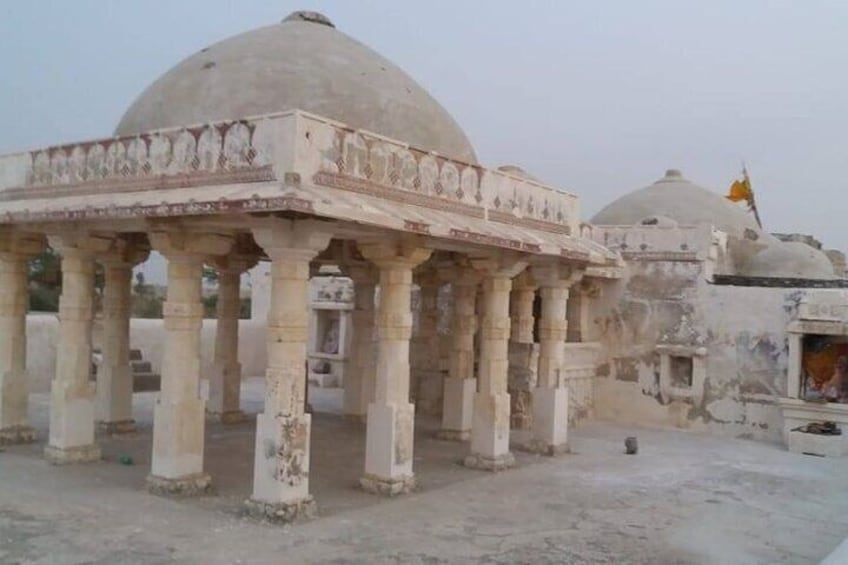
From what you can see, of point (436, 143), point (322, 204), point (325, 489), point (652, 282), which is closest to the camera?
point (322, 204)

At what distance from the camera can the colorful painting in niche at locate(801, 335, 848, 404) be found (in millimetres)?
13773

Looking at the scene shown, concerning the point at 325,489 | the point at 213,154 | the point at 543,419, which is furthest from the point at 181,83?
the point at 543,419

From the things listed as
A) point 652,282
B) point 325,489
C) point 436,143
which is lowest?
point 325,489

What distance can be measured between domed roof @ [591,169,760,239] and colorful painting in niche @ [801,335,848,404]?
610cm

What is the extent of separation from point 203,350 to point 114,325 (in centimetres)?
942

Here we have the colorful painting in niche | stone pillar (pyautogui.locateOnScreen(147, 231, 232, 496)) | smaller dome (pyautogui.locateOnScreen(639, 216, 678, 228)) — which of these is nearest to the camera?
stone pillar (pyautogui.locateOnScreen(147, 231, 232, 496))

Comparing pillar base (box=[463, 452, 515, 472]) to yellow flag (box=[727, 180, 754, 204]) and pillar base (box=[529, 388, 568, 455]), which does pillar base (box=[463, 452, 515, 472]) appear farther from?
yellow flag (box=[727, 180, 754, 204])

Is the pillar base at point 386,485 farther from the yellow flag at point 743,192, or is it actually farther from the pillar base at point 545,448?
the yellow flag at point 743,192

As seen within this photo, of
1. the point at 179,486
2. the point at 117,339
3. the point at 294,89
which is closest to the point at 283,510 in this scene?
the point at 179,486

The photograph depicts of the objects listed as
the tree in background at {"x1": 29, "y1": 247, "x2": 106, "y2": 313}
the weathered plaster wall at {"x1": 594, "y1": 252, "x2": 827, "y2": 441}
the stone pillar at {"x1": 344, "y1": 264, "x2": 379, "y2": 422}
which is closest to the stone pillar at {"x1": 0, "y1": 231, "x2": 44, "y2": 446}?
the stone pillar at {"x1": 344, "y1": 264, "x2": 379, "y2": 422}

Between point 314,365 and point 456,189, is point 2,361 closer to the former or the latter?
point 456,189

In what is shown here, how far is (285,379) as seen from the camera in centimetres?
775

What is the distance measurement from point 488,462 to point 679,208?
11753 mm

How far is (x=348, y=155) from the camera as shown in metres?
7.91
